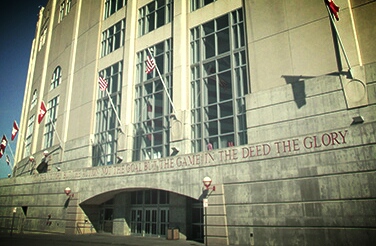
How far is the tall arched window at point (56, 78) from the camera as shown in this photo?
44.5m

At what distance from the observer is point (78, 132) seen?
36.2 metres

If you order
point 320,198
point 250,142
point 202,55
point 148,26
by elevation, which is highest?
point 148,26

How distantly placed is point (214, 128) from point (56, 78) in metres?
30.7

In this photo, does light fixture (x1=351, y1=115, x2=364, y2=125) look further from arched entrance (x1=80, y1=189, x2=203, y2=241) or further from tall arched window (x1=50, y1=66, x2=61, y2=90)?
tall arched window (x1=50, y1=66, x2=61, y2=90)

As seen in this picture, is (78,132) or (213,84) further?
(78,132)

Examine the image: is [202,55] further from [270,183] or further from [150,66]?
[270,183]

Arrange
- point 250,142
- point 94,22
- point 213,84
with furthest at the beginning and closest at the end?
point 94,22, point 213,84, point 250,142

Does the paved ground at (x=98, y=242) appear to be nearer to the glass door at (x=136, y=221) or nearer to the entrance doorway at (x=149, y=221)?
the entrance doorway at (x=149, y=221)

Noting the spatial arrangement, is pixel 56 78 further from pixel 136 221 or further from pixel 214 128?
pixel 214 128

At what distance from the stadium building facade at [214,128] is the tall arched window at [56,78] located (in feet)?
11.3

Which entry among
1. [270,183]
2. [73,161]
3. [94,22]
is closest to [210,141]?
[270,183]

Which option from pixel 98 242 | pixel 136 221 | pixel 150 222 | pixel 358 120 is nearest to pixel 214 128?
pixel 150 222

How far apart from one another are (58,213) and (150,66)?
756 inches

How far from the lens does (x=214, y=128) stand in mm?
24734
